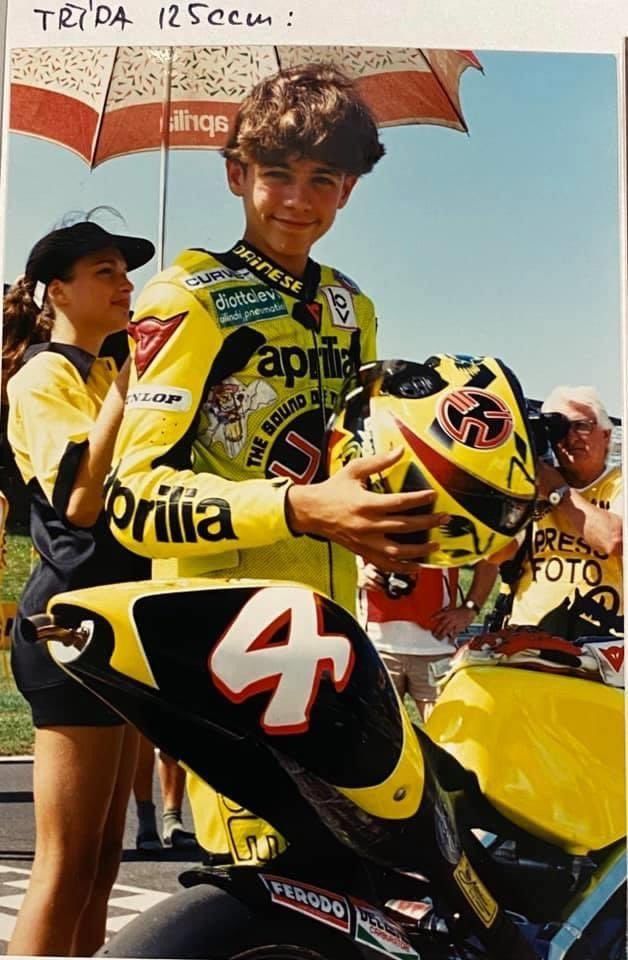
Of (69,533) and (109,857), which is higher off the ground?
(69,533)

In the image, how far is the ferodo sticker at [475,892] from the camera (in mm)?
2031

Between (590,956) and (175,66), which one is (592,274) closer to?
(175,66)

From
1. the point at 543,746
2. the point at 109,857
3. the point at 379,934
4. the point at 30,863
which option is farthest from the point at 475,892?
the point at 30,863

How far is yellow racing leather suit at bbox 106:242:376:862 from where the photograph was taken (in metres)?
2.07

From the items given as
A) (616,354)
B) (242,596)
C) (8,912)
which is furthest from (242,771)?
(616,354)

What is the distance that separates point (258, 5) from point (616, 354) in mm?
1026

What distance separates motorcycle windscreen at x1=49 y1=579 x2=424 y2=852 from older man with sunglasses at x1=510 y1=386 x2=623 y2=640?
0.40 metres

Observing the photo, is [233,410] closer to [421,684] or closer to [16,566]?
[16,566]

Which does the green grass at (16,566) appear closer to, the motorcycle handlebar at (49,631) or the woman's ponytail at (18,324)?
the motorcycle handlebar at (49,631)

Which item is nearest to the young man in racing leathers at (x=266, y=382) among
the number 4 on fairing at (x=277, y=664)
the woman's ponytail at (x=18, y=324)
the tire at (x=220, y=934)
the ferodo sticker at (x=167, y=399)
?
the ferodo sticker at (x=167, y=399)

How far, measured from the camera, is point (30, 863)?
204 centimetres

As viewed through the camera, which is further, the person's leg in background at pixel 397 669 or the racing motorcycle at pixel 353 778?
the person's leg in background at pixel 397 669

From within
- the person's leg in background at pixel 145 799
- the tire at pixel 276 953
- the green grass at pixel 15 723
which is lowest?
the tire at pixel 276 953

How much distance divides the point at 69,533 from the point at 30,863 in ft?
2.15
